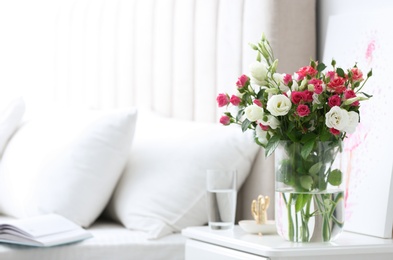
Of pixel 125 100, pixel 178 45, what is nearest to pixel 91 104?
pixel 125 100

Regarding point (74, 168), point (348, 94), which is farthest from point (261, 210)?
point (74, 168)

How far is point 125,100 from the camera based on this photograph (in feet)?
10.5

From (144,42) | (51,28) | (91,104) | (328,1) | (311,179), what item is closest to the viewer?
(311,179)

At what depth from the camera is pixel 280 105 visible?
174 cm

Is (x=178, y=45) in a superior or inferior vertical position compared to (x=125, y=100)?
superior

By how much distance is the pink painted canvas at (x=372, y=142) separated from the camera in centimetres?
196

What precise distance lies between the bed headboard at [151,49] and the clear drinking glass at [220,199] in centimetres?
30

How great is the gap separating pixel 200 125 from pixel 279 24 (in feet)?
1.41

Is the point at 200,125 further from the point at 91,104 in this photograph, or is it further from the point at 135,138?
the point at 91,104

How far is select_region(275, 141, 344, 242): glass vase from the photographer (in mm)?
1801

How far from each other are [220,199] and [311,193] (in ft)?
1.24

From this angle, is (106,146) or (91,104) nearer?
(106,146)

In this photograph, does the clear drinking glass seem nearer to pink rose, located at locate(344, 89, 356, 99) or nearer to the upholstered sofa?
the upholstered sofa

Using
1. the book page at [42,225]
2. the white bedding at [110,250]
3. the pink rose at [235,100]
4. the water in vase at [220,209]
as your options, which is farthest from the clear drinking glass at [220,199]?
the book page at [42,225]
